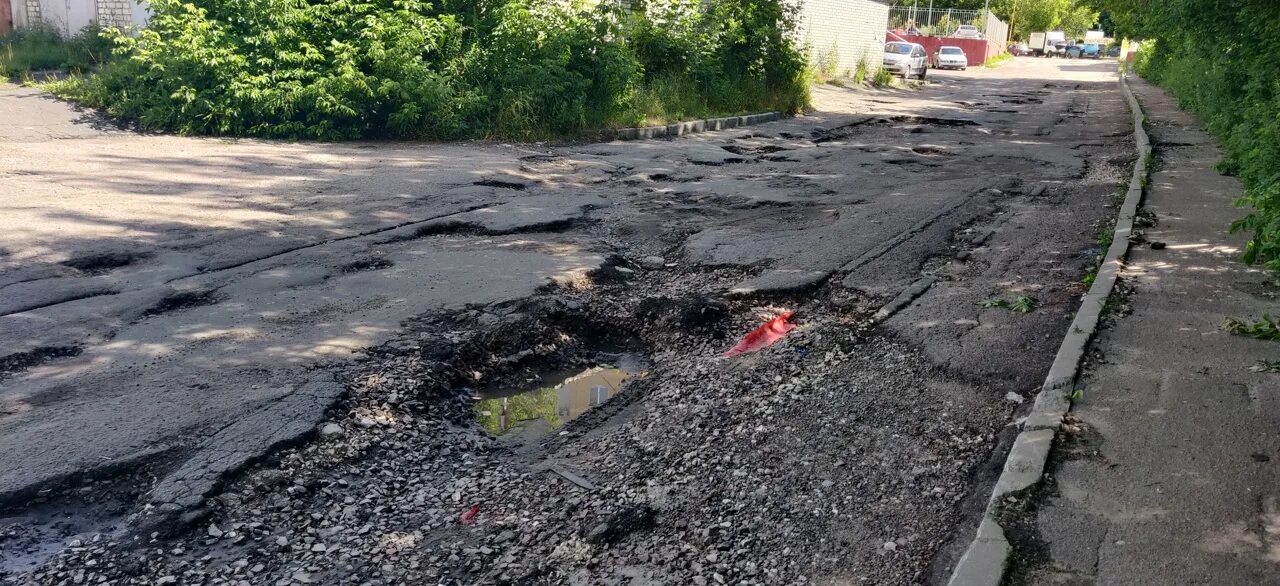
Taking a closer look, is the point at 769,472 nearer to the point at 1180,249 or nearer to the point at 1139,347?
the point at 1139,347

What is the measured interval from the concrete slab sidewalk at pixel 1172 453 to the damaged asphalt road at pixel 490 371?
39cm

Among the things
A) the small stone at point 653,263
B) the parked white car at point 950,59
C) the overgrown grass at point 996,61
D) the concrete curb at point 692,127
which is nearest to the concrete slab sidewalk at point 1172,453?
the small stone at point 653,263

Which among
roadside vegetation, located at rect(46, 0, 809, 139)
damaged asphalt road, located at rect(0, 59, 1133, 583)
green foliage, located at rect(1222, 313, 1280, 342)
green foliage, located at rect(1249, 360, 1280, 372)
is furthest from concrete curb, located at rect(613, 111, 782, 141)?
green foliage, located at rect(1249, 360, 1280, 372)

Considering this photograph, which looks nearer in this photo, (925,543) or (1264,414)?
(925,543)

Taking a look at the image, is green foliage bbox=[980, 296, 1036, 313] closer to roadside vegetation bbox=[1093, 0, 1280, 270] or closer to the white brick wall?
roadside vegetation bbox=[1093, 0, 1280, 270]

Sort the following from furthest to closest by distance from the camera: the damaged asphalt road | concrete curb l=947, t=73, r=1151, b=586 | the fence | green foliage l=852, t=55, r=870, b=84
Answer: the fence, green foliage l=852, t=55, r=870, b=84, the damaged asphalt road, concrete curb l=947, t=73, r=1151, b=586

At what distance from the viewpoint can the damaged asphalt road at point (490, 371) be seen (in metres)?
3.61

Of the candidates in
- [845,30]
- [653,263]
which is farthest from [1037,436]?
[845,30]

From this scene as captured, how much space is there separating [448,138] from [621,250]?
24.2 feet

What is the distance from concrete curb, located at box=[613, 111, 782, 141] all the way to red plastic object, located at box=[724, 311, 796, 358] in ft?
33.6

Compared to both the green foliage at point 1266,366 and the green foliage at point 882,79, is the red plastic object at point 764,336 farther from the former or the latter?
the green foliage at point 882,79

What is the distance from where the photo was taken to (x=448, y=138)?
1455 cm

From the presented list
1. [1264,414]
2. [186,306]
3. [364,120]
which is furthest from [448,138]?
[1264,414]

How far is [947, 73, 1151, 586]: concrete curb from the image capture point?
3307 millimetres
